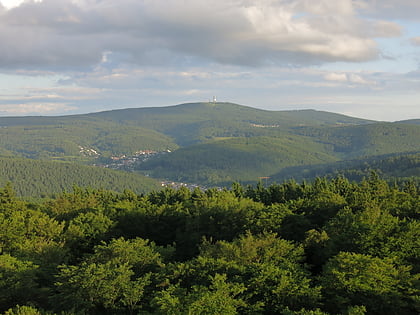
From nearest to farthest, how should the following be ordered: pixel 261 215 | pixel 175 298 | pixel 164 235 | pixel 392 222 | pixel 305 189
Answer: pixel 175 298 → pixel 392 222 → pixel 261 215 → pixel 164 235 → pixel 305 189

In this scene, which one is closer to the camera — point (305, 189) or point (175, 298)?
point (175, 298)

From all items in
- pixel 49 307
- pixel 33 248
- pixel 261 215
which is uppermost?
pixel 261 215

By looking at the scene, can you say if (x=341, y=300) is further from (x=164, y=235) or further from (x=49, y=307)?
(x=164, y=235)

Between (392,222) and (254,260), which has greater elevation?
(392,222)

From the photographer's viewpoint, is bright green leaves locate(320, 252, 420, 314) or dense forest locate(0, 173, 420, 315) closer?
bright green leaves locate(320, 252, 420, 314)

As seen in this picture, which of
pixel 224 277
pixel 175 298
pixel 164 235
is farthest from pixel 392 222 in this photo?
pixel 164 235

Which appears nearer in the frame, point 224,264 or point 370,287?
point 370,287

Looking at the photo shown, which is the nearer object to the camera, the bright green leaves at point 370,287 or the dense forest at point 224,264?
the bright green leaves at point 370,287

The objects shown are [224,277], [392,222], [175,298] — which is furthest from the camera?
[392,222]
